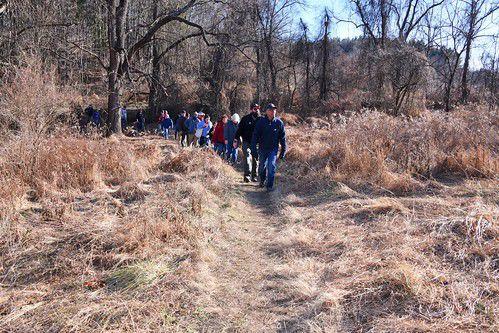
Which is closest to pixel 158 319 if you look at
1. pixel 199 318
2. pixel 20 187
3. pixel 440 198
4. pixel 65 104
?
pixel 199 318

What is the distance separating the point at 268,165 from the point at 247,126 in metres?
1.50

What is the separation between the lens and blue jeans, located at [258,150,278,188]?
800 centimetres

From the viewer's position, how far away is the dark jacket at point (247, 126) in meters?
9.09

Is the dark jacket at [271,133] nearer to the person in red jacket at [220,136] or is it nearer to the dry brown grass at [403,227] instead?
the dry brown grass at [403,227]

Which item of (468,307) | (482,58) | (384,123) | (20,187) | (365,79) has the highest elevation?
(482,58)

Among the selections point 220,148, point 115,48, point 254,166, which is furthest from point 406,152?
point 115,48

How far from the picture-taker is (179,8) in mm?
15867

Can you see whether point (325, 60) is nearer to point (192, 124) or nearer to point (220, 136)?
point (192, 124)

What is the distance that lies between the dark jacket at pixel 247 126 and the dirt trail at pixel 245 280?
139 inches

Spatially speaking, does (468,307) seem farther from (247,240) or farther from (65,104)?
(65,104)

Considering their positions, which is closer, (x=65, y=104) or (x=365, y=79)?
(x=65, y=104)

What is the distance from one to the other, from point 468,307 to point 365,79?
2899cm

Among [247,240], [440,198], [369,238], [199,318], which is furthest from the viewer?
→ [440,198]

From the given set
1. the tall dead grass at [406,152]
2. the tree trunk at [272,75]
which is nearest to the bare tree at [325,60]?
the tree trunk at [272,75]
